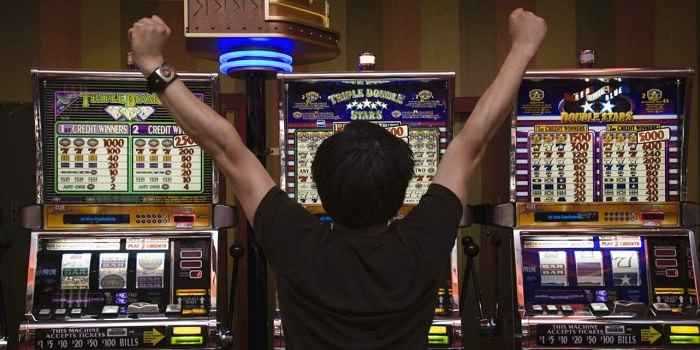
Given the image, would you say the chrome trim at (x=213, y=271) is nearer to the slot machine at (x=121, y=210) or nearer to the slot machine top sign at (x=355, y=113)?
the slot machine at (x=121, y=210)

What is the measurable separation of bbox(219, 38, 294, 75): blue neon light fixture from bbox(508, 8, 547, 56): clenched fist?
7.12ft

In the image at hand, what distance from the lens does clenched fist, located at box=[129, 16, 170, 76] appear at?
1639 mm

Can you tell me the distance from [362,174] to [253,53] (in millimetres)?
2614

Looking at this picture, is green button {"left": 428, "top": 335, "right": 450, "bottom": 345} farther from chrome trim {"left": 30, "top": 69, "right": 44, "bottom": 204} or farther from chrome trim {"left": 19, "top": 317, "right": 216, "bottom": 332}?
chrome trim {"left": 30, "top": 69, "right": 44, "bottom": 204}

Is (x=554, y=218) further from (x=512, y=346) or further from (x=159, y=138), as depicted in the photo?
(x=159, y=138)

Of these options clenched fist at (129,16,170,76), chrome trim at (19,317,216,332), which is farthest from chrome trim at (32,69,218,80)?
clenched fist at (129,16,170,76)

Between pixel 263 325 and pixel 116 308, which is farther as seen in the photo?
pixel 263 325

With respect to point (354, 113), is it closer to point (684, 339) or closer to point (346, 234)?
point (684, 339)

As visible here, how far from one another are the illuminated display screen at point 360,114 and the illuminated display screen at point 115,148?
450 mm

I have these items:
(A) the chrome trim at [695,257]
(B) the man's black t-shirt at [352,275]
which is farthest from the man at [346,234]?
(A) the chrome trim at [695,257]

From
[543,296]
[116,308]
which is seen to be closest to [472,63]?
[543,296]

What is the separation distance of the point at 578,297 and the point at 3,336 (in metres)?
2.87

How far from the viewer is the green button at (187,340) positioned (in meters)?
3.74

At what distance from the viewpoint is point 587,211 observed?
13.4 ft
